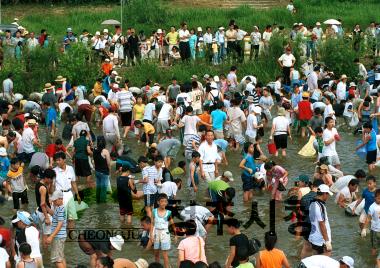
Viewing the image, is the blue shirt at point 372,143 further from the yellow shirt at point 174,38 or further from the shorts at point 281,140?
the yellow shirt at point 174,38

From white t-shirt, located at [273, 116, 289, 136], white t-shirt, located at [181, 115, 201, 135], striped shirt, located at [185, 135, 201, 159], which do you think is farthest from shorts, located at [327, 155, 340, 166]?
white t-shirt, located at [181, 115, 201, 135]

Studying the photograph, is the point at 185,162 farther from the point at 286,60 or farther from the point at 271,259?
the point at 286,60

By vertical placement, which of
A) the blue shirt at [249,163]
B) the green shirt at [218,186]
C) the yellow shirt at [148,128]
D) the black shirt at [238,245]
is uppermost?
the black shirt at [238,245]

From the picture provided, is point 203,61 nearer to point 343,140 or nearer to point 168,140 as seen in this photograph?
point 343,140

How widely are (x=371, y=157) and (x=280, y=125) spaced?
2091 millimetres

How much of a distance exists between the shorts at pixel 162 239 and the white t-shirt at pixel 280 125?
6.89m

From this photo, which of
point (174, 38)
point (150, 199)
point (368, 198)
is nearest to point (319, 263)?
point (368, 198)

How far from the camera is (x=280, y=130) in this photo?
19859mm

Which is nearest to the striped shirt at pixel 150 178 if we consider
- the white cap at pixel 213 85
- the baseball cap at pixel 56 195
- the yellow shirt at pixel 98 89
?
the baseball cap at pixel 56 195

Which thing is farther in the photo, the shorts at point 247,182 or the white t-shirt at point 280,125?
the white t-shirt at point 280,125

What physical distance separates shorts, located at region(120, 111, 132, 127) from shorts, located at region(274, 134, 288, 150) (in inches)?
152

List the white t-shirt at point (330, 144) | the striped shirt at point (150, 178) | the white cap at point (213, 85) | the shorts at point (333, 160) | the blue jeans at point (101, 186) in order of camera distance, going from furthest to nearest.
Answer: the white cap at point (213, 85) < the shorts at point (333, 160) < the white t-shirt at point (330, 144) < the blue jeans at point (101, 186) < the striped shirt at point (150, 178)

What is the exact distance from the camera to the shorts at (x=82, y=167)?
17.8 m

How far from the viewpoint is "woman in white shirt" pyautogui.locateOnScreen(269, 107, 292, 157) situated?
1973 centimetres
